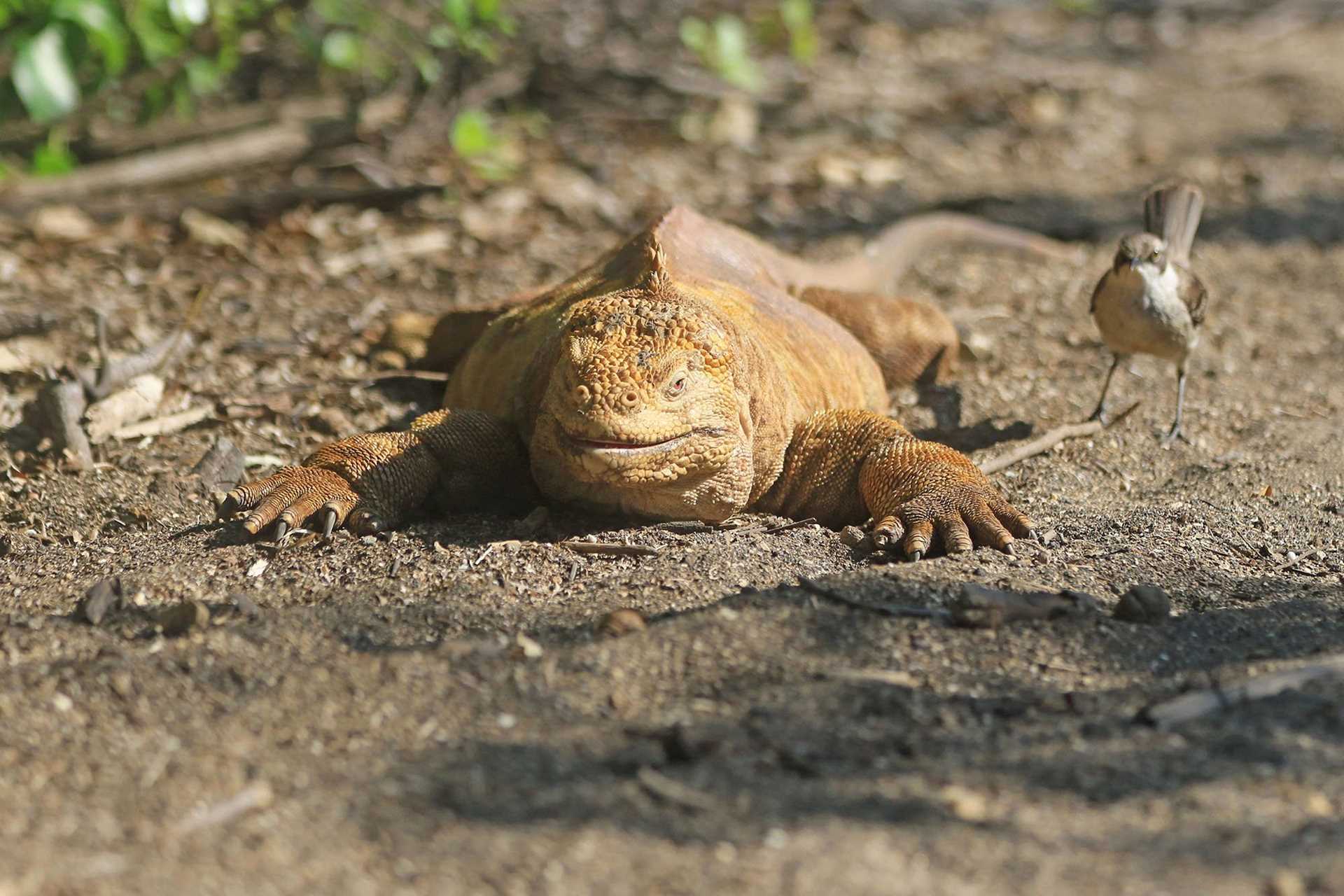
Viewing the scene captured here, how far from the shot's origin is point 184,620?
409 centimetres

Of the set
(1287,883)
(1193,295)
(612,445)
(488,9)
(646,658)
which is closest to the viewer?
(1287,883)

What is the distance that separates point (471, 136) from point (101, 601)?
579 centimetres

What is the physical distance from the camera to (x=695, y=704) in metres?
3.66

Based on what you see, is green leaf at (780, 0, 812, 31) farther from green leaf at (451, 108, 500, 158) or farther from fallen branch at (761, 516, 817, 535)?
fallen branch at (761, 516, 817, 535)

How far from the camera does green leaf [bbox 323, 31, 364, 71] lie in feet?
28.6

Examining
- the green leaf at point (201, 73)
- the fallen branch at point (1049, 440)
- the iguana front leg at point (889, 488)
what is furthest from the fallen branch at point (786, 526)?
the green leaf at point (201, 73)

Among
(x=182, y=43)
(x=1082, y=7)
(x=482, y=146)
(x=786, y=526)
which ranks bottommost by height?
(x=786, y=526)

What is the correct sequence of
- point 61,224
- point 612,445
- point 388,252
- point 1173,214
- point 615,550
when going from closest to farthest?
point 612,445 < point 615,550 < point 1173,214 < point 61,224 < point 388,252

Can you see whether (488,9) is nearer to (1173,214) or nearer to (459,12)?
(459,12)

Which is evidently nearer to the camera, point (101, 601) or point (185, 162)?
A: point (101, 601)

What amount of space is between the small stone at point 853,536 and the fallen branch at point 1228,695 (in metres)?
1.53

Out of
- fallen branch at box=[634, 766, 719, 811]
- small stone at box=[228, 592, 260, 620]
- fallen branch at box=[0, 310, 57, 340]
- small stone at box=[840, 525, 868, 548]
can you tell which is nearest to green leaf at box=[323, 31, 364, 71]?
fallen branch at box=[0, 310, 57, 340]

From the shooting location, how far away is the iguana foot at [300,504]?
490 cm

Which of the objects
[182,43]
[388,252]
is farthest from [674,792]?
[182,43]
